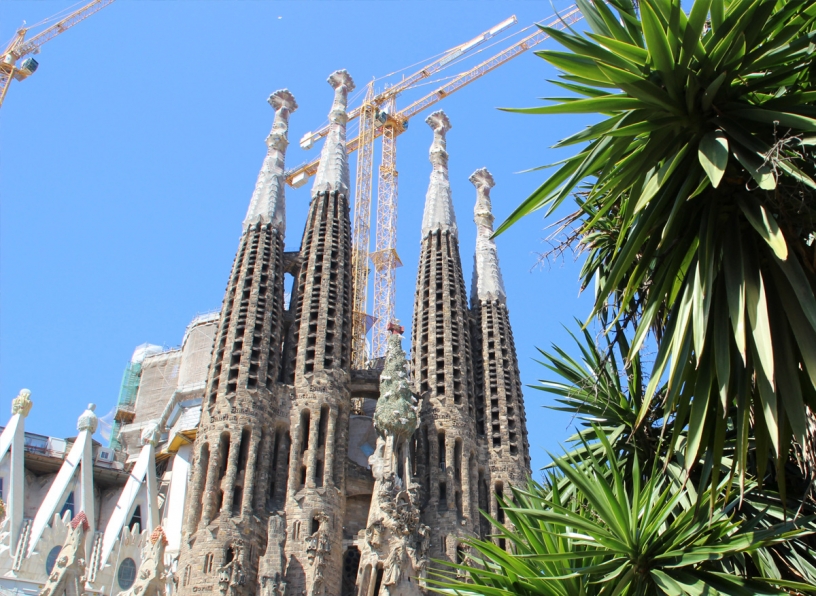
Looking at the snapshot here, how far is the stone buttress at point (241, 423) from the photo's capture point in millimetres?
29531

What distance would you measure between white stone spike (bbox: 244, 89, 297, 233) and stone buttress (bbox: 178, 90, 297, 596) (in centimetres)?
6

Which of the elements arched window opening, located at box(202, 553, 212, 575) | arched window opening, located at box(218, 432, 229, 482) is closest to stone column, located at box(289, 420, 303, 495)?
arched window opening, located at box(218, 432, 229, 482)

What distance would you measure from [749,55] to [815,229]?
1732 millimetres

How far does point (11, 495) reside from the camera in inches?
1499

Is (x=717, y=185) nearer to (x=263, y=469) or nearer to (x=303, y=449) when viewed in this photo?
(x=263, y=469)

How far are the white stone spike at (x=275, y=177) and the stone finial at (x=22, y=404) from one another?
12949mm

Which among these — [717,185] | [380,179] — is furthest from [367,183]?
[717,185]

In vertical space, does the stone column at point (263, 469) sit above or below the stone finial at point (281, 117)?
below

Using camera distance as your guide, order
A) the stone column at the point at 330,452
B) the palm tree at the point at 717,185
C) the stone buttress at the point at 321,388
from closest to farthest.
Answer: the palm tree at the point at 717,185 < the stone buttress at the point at 321,388 < the stone column at the point at 330,452

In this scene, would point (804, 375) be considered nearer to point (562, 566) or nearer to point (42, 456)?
point (562, 566)

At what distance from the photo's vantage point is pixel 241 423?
107 feet

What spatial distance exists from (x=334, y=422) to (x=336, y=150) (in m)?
14.7

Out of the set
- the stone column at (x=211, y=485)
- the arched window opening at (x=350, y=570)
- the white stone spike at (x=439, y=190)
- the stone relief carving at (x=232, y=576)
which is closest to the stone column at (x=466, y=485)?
the arched window opening at (x=350, y=570)

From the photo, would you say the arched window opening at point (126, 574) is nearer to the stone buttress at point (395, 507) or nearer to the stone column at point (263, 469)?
the stone column at point (263, 469)
